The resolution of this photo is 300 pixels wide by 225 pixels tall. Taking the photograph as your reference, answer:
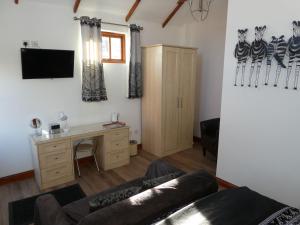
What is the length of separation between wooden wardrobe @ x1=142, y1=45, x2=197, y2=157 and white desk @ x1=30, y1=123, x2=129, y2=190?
68cm

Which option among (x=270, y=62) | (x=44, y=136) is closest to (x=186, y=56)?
(x=270, y=62)

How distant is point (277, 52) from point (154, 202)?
2022 mm

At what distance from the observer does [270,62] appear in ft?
8.02

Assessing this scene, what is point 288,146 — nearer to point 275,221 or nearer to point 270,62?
point 270,62

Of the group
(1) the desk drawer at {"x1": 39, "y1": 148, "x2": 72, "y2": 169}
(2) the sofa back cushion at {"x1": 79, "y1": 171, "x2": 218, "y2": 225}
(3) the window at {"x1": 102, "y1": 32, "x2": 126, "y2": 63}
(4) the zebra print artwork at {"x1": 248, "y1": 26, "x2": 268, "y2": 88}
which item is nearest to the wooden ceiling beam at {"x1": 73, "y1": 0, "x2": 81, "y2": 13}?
(3) the window at {"x1": 102, "y1": 32, "x2": 126, "y2": 63}

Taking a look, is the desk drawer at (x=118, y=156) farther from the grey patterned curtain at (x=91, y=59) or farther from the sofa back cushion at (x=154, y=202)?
the sofa back cushion at (x=154, y=202)

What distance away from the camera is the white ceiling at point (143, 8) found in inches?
135

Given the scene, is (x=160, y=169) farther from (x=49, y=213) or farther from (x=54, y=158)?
(x=54, y=158)

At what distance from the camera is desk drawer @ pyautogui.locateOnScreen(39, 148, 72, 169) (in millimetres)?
2996

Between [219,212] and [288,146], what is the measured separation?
1384 millimetres

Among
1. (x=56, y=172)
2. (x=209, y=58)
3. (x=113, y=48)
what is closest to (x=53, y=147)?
(x=56, y=172)

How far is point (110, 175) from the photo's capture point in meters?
3.48

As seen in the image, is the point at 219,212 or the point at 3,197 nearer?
the point at 219,212

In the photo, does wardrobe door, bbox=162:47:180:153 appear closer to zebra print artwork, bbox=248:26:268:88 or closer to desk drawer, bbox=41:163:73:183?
zebra print artwork, bbox=248:26:268:88
